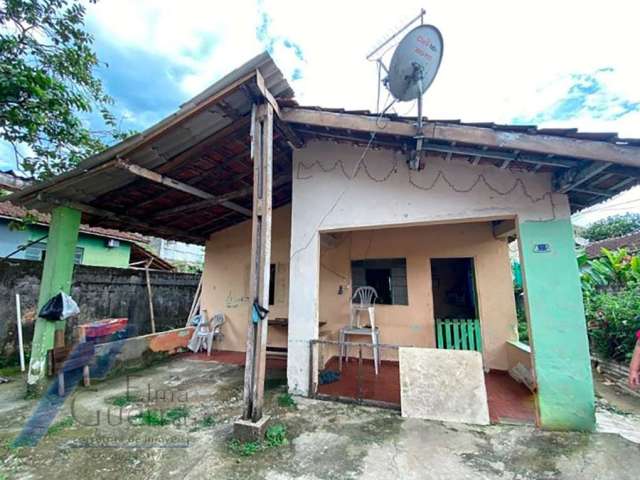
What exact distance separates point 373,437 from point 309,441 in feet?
2.06

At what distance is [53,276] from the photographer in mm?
3971

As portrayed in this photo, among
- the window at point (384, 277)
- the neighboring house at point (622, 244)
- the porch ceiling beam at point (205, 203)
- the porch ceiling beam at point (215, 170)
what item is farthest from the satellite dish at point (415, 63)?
the neighboring house at point (622, 244)

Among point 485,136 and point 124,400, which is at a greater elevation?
point 485,136

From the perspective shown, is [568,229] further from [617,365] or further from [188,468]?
[188,468]

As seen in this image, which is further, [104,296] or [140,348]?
[104,296]

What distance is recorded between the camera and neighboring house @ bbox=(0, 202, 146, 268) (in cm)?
700

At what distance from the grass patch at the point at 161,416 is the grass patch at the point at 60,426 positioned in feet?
2.11

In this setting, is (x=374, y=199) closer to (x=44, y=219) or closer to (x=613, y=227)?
(x=44, y=219)

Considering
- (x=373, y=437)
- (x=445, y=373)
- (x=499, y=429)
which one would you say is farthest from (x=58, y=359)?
(x=499, y=429)

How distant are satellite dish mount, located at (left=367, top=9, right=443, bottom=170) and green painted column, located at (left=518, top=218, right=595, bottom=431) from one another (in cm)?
174

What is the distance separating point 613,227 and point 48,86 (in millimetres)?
19821

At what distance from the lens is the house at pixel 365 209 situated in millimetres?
2738

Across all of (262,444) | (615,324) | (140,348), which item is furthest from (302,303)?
(615,324)

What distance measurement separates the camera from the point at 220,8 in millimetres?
4711
